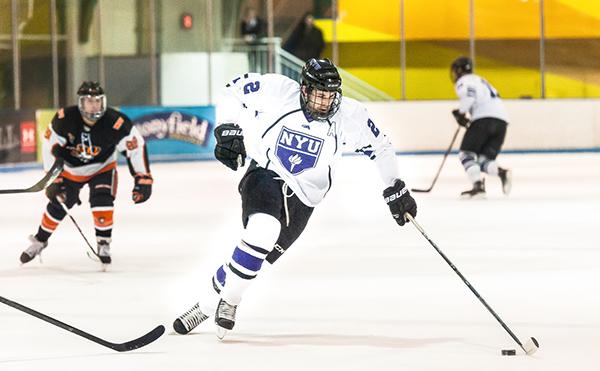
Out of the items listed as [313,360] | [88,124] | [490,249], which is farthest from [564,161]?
[313,360]

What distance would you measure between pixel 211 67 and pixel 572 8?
7.58 meters

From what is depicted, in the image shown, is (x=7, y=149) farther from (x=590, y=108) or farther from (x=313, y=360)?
(x=313, y=360)

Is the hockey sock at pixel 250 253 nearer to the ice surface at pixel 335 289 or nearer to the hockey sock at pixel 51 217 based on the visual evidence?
the ice surface at pixel 335 289

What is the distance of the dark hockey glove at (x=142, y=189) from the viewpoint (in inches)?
311

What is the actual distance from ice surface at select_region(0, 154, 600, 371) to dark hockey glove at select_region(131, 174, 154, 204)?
411 millimetres

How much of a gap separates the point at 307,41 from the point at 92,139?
16.3 meters

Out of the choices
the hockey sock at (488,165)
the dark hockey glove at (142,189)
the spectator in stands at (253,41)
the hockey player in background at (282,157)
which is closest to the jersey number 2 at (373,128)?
the hockey player in background at (282,157)

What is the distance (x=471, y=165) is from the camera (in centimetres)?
1391

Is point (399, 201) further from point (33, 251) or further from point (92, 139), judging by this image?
point (33, 251)

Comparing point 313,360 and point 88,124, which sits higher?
point 88,124

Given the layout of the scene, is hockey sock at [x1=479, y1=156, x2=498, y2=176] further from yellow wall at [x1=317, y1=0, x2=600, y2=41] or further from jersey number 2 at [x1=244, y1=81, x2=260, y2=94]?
yellow wall at [x1=317, y1=0, x2=600, y2=41]

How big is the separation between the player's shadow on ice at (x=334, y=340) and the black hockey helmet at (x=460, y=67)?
337 inches

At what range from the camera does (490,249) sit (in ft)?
29.8

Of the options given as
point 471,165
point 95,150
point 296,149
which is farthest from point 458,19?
point 296,149
